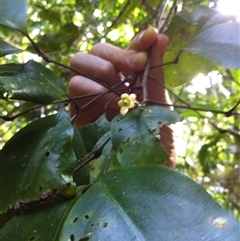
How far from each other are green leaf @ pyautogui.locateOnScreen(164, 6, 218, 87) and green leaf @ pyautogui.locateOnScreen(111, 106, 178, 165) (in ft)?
0.78

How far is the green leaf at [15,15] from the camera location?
554 millimetres

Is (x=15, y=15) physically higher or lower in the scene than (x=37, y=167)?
higher

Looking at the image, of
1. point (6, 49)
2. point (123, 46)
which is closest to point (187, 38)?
point (6, 49)

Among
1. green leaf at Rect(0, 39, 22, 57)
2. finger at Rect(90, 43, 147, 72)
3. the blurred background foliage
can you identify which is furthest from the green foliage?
the blurred background foliage

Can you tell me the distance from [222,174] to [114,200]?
1.49 meters

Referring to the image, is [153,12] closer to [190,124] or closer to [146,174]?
[190,124]

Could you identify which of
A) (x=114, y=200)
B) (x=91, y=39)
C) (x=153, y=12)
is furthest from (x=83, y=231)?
(x=91, y=39)

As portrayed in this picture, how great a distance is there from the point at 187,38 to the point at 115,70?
0.52ft

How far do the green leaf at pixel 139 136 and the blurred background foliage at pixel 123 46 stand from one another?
0.49 meters

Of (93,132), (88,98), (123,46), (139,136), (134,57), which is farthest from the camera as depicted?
(123,46)

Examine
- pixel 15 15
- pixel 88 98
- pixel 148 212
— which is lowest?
pixel 148 212

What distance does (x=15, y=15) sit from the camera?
56 cm

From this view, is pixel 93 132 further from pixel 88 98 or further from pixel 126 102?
pixel 88 98

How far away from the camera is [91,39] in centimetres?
156
